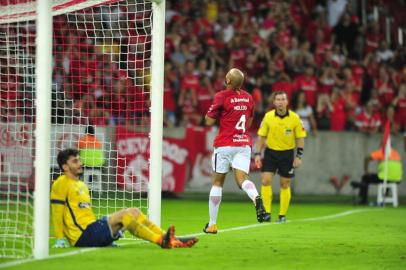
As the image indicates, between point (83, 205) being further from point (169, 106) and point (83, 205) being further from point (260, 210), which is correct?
point (169, 106)

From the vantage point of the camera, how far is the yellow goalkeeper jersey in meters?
11.1

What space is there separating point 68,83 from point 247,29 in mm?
11719

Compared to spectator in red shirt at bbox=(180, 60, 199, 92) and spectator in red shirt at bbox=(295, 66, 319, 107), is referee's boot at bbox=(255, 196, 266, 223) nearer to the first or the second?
spectator in red shirt at bbox=(180, 60, 199, 92)

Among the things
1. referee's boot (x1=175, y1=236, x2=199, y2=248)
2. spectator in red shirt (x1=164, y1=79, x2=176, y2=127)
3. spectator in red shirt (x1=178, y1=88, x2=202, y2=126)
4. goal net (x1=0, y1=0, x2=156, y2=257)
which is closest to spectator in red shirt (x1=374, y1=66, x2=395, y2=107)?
spectator in red shirt (x1=178, y1=88, x2=202, y2=126)

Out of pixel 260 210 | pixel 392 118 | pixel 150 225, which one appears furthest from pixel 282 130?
pixel 392 118

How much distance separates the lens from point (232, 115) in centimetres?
1411

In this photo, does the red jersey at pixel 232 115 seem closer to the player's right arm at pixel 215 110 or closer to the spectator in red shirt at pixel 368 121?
the player's right arm at pixel 215 110

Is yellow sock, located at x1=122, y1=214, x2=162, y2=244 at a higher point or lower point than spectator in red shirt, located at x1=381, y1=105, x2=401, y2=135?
lower

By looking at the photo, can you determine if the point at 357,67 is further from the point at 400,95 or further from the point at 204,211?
the point at 204,211

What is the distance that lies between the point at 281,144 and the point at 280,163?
33 cm

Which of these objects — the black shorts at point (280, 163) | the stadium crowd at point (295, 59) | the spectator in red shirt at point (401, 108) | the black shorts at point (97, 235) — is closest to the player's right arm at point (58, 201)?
the black shorts at point (97, 235)

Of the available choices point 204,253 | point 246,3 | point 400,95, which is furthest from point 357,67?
point 204,253

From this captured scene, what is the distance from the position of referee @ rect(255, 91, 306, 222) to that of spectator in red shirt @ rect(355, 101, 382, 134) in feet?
27.5

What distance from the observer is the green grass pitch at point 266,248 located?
10070mm
